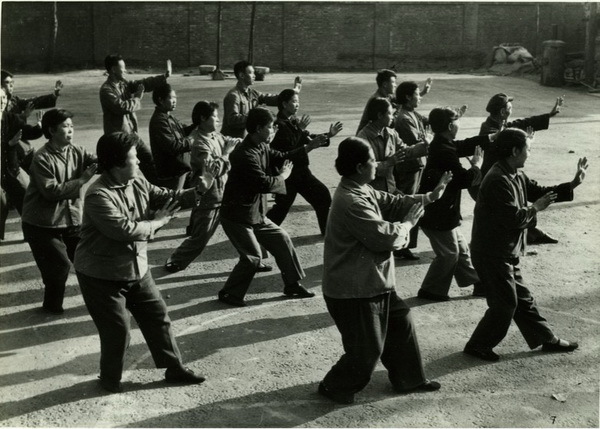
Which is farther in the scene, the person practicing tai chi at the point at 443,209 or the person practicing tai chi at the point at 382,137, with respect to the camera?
the person practicing tai chi at the point at 382,137

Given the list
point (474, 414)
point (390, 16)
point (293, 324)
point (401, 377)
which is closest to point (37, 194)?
point (293, 324)

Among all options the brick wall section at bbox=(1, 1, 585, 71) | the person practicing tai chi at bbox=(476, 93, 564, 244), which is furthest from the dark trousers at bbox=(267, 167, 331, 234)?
the brick wall section at bbox=(1, 1, 585, 71)

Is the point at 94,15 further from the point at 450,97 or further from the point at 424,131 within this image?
the point at 424,131

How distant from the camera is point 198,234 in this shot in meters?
8.24

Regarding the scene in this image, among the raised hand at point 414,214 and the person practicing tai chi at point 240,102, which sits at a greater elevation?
the person practicing tai chi at point 240,102

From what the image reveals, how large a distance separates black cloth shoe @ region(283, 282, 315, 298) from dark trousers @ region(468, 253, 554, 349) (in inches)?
73.3

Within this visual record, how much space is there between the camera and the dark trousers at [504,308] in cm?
623

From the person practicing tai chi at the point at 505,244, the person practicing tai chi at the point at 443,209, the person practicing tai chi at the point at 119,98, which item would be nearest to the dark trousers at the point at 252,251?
the person practicing tai chi at the point at 443,209

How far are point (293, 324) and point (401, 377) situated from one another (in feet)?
5.26

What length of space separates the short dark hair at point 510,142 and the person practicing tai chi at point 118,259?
2.24m

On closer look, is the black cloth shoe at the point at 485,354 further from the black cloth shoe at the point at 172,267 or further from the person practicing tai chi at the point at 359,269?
the black cloth shoe at the point at 172,267

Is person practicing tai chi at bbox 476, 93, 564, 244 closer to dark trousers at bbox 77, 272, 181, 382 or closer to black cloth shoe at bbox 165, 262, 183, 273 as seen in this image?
black cloth shoe at bbox 165, 262, 183, 273

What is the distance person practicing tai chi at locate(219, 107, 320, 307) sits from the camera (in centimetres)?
738

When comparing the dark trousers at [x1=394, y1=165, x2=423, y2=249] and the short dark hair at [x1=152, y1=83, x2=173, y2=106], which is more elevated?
the short dark hair at [x1=152, y1=83, x2=173, y2=106]
